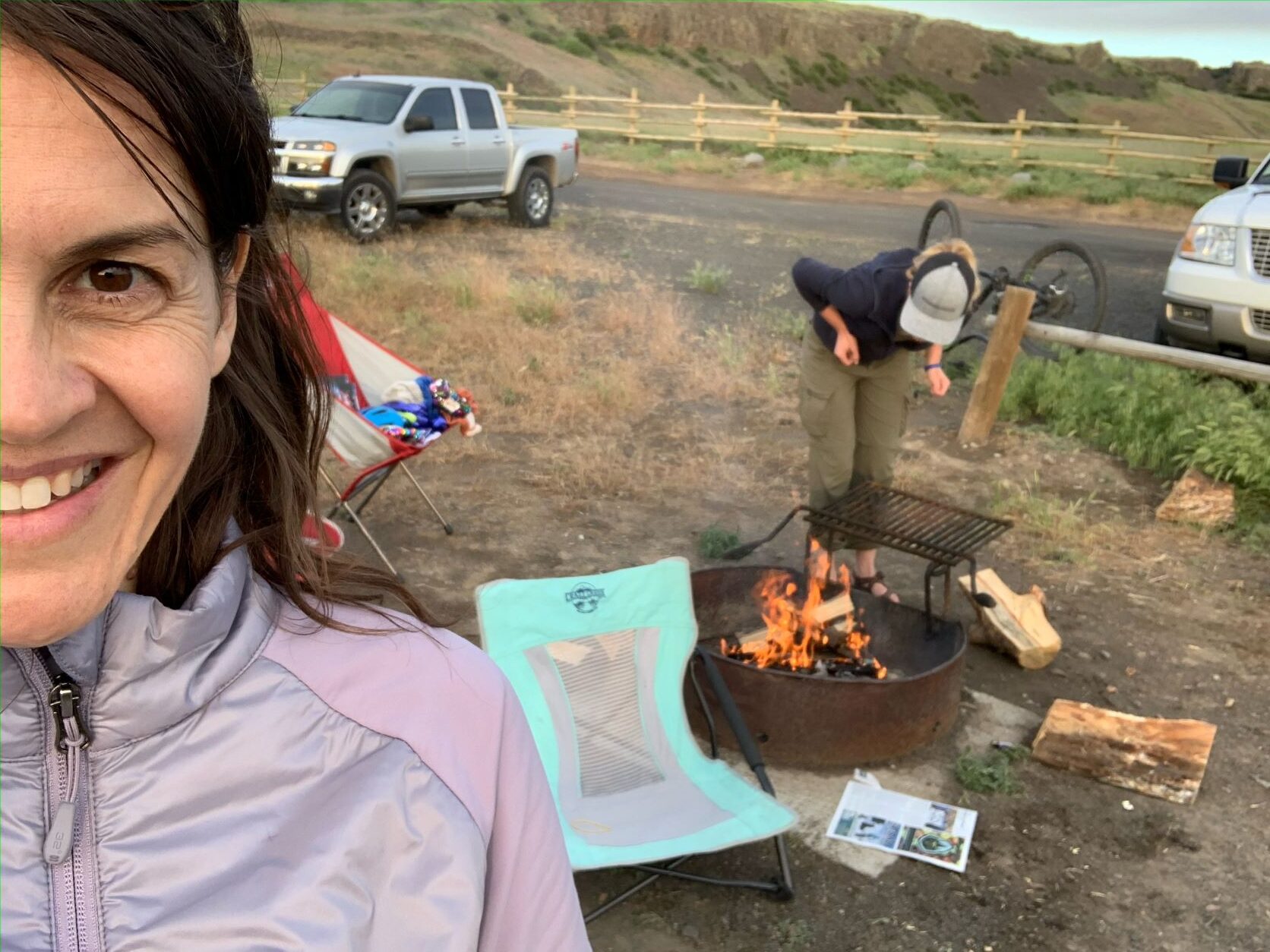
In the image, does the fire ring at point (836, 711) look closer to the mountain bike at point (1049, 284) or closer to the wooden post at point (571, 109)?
the mountain bike at point (1049, 284)

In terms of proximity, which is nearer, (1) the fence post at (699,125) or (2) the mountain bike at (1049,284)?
(2) the mountain bike at (1049,284)

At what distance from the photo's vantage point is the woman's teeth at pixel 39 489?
2.67ft

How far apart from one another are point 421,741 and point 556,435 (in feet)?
19.6

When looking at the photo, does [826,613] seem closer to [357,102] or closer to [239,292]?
[239,292]

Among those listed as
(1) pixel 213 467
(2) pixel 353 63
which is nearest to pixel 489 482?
(1) pixel 213 467

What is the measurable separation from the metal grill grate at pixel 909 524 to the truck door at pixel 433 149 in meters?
9.08

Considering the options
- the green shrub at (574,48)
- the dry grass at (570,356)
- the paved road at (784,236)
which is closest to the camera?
the dry grass at (570,356)

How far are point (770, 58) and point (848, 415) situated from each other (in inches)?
2249

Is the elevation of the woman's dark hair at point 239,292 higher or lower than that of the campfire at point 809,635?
higher

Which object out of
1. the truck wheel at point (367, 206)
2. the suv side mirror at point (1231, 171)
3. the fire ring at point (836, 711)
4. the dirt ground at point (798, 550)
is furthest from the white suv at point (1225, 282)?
the truck wheel at point (367, 206)

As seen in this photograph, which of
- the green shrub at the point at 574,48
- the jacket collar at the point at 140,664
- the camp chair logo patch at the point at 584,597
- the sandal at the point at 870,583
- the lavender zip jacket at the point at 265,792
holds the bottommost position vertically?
the sandal at the point at 870,583

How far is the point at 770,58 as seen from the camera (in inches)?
2275

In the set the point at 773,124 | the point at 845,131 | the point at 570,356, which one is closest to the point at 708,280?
the point at 570,356

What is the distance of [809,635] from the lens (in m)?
4.35
